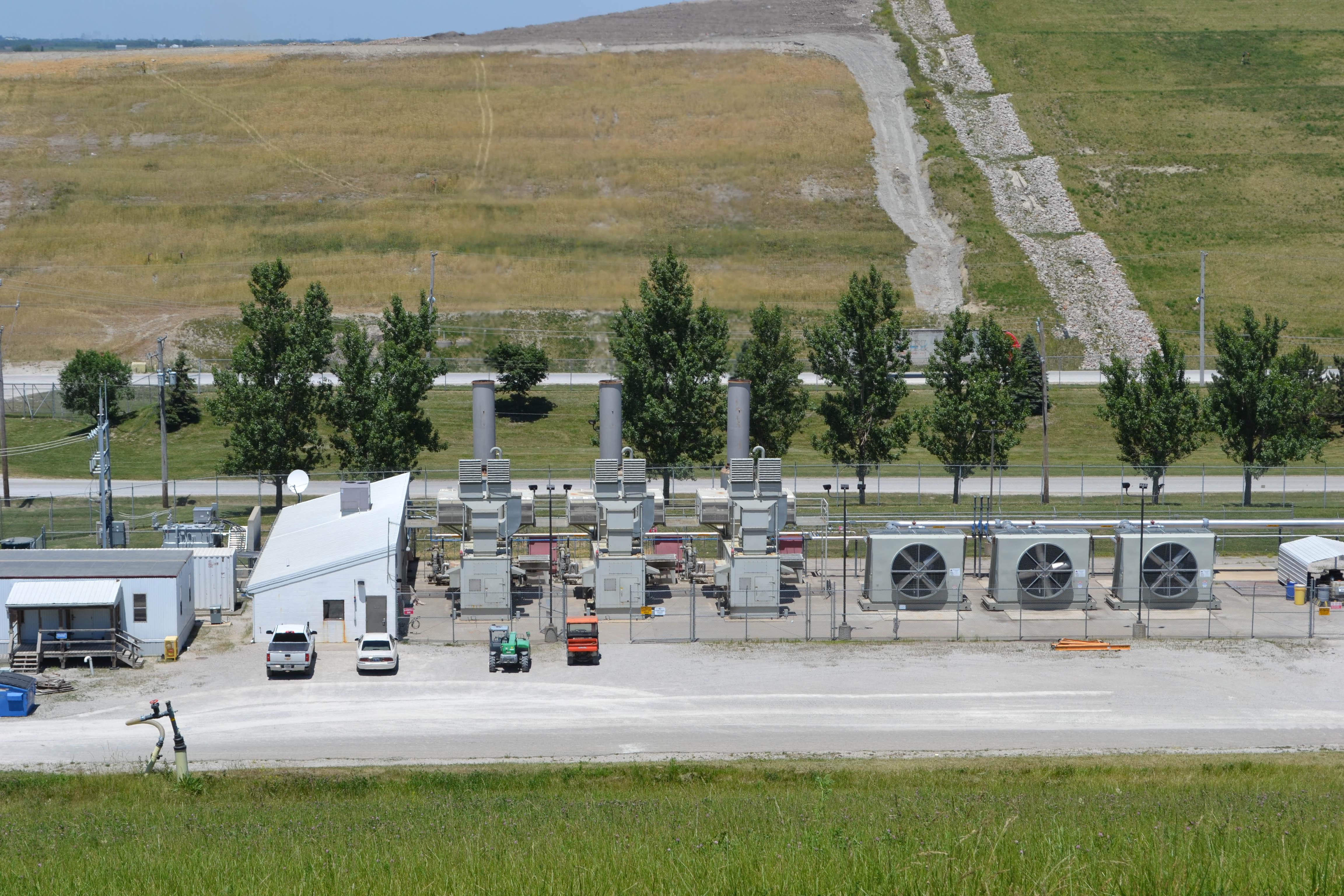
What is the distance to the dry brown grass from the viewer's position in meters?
108

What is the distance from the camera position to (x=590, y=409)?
81.2m

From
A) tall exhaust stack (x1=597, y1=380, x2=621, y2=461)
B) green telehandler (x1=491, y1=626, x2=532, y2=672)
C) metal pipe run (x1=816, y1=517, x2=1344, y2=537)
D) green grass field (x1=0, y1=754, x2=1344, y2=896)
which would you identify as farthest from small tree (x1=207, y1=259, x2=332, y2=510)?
green grass field (x1=0, y1=754, x2=1344, y2=896)

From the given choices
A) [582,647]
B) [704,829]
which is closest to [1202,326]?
[582,647]

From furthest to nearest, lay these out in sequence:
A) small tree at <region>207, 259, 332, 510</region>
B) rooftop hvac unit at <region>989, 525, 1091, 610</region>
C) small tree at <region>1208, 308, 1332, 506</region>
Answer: small tree at <region>1208, 308, 1332, 506</region> → small tree at <region>207, 259, 332, 510</region> → rooftop hvac unit at <region>989, 525, 1091, 610</region>

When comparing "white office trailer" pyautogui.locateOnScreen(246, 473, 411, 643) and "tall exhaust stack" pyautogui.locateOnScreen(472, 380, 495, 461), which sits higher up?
"tall exhaust stack" pyautogui.locateOnScreen(472, 380, 495, 461)

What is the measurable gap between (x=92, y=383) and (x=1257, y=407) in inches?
2674

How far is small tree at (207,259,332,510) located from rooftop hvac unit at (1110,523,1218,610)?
3695 cm

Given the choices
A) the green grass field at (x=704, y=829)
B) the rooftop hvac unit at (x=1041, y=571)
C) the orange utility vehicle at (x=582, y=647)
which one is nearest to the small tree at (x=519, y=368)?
the rooftop hvac unit at (x=1041, y=571)

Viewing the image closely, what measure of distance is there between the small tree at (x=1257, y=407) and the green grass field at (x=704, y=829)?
114 ft

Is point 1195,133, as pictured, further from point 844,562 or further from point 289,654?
point 289,654

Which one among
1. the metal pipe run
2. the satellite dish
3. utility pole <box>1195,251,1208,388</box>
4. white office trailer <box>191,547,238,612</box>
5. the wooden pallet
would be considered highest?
utility pole <box>1195,251,1208,388</box>

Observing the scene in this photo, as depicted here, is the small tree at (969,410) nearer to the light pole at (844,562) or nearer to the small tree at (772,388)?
the light pole at (844,562)

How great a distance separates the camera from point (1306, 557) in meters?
47.5

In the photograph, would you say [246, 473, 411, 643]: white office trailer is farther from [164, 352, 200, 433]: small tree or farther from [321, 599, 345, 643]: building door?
[164, 352, 200, 433]: small tree
